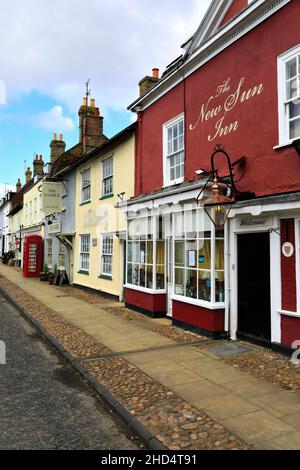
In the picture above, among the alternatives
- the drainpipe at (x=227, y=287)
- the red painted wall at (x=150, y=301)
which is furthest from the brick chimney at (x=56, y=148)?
the drainpipe at (x=227, y=287)

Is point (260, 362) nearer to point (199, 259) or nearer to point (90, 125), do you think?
point (199, 259)

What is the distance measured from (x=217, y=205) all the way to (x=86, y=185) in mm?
10393

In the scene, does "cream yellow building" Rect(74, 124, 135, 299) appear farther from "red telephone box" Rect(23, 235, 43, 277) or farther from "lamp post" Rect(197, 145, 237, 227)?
"red telephone box" Rect(23, 235, 43, 277)

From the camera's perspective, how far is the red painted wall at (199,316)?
8164 millimetres

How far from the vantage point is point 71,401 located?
5.19 metres

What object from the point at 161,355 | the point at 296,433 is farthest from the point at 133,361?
the point at 296,433

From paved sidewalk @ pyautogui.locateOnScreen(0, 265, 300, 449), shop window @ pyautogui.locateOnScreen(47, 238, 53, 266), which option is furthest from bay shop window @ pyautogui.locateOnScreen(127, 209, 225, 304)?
shop window @ pyautogui.locateOnScreen(47, 238, 53, 266)

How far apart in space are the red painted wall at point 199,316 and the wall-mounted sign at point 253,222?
1890 millimetres

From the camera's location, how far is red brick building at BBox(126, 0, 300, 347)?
699 cm

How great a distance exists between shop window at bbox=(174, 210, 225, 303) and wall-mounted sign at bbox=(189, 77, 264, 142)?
1.96m

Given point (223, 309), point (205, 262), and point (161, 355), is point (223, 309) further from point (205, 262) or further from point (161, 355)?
point (161, 355)

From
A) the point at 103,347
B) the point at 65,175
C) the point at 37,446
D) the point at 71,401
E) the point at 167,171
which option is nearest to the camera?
the point at 37,446

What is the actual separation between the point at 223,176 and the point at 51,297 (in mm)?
9088

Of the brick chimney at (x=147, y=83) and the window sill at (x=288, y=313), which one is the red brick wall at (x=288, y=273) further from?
the brick chimney at (x=147, y=83)
